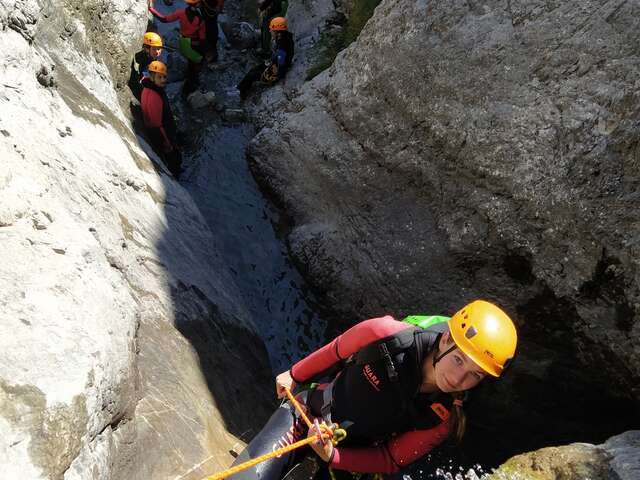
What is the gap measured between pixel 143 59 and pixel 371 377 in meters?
8.31

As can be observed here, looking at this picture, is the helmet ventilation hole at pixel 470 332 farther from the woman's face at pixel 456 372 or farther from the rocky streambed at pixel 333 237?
the rocky streambed at pixel 333 237

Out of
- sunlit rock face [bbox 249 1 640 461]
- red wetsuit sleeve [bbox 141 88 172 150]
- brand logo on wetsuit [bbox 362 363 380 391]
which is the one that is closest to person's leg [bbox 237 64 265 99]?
red wetsuit sleeve [bbox 141 88 172 150]

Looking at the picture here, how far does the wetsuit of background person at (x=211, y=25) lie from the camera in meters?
12.2

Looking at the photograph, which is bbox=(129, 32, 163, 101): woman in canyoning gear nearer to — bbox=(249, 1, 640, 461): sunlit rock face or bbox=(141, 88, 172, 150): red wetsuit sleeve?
bbox=(141, 88, 172, 150): red wetsuit sleeve

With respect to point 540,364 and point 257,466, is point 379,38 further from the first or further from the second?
point 257,466

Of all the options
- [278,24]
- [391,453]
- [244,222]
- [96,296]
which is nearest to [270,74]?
[278,24]

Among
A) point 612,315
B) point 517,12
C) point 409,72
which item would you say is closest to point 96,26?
point 409,72

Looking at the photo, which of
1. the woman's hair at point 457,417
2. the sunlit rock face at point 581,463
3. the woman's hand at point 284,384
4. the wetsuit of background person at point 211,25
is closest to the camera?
the woman's hair at point 457,417

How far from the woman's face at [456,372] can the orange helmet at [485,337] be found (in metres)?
0.05

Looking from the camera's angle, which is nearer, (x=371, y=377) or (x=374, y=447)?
(x=371, y=377)

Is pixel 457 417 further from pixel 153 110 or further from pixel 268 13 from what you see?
pixel 268 13

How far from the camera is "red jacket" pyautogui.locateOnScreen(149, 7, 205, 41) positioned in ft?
37.8

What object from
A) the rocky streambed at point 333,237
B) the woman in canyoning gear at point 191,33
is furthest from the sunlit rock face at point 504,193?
the woman in canyoning gear at point 191,33

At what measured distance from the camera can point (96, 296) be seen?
13.3ft
